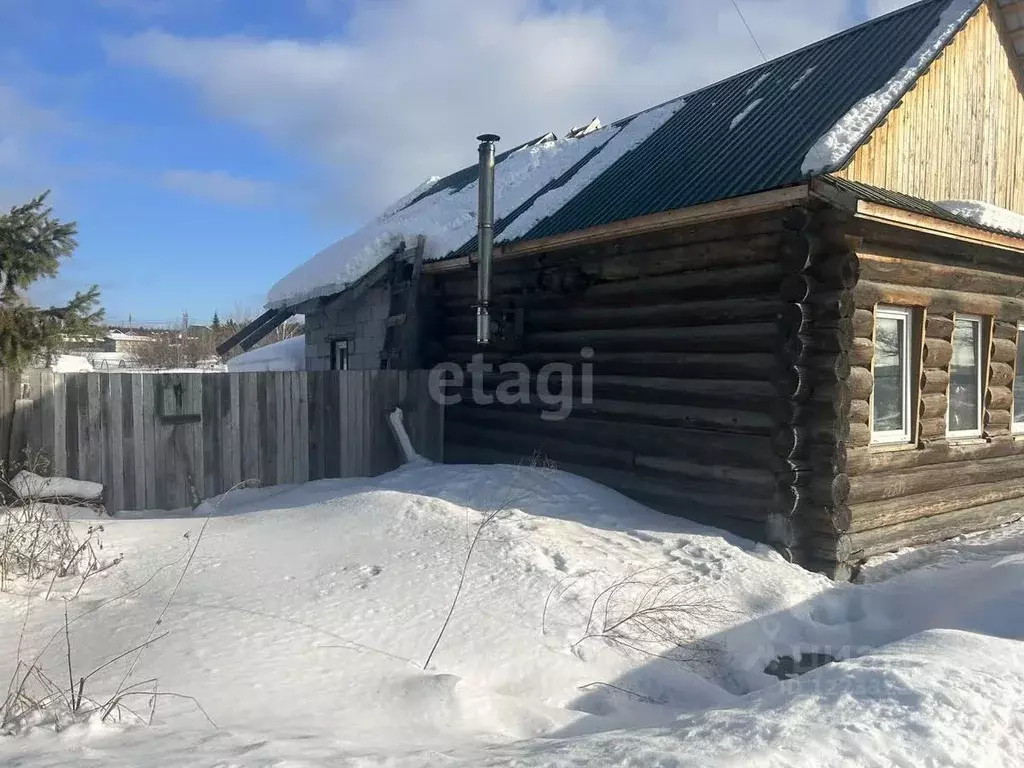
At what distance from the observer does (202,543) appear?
19.3 feet

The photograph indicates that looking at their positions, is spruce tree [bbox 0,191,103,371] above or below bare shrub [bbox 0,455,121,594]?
above

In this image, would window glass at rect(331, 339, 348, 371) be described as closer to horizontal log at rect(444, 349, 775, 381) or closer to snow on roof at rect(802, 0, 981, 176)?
horizontal log at rect(444, 349, 775, 381)

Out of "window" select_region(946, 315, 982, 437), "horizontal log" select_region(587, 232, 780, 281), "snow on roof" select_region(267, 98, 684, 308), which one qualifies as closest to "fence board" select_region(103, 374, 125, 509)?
"snow on roof" select_region(267, 98, 684, 308)

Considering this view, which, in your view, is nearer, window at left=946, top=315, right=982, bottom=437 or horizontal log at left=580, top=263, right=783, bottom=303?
horizontal log at left=580, top=263, right=783, bottom=303

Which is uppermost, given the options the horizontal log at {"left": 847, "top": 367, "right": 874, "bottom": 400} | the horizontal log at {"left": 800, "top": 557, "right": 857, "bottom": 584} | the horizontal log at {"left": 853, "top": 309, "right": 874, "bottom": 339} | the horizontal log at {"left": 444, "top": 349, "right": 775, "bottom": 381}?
the horizontal log at {"left": 853, "top": 309, "right": 874, "bottom": 339}

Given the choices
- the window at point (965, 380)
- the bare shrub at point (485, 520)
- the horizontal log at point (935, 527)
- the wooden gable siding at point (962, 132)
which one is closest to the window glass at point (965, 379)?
the window at point (965, 380)

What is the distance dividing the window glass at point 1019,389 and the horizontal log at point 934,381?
6.62ft

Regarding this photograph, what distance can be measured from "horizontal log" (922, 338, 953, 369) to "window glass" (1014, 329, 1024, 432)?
79.3 inches

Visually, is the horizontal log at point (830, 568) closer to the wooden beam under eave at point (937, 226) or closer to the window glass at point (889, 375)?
the window glass at point (889, 375)

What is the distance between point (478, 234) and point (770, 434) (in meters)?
4.68

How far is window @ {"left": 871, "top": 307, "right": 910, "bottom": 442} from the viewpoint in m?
7.12

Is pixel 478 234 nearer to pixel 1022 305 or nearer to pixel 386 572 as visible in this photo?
pixel 386 572

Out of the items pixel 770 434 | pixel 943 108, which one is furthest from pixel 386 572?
pixel 943 108

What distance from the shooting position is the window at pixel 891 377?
7.12m
